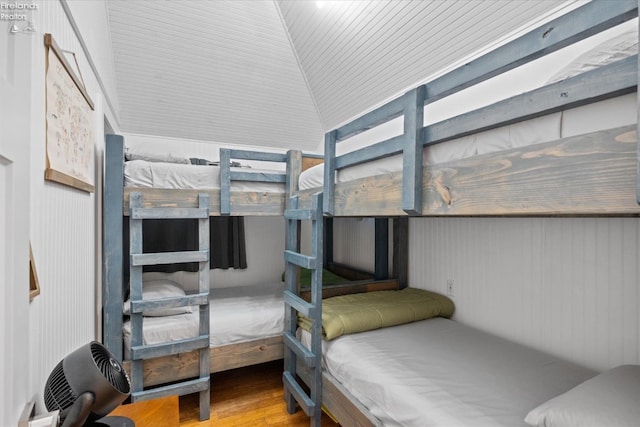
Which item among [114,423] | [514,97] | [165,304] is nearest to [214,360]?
[165,304]

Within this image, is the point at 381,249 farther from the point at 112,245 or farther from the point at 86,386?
→ the point at 86,386

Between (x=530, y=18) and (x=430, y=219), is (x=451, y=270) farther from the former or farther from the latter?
(x=530, y=18)

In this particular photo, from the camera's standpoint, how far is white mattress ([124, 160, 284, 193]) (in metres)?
2.08

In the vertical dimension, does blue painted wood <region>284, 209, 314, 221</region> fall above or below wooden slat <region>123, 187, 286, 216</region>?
below

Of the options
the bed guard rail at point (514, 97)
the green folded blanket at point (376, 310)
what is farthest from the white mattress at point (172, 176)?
the bed guard rail at point (514, 97)

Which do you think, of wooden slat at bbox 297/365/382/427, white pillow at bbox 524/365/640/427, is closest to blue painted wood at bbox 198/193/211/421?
wooden slat at bbox 297/365/382/427

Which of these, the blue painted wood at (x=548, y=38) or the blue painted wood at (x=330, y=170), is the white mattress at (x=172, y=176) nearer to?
the blue painted wood at (x=330, y=170)

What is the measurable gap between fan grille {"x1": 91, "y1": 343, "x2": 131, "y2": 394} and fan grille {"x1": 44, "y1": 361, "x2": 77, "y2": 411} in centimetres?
7

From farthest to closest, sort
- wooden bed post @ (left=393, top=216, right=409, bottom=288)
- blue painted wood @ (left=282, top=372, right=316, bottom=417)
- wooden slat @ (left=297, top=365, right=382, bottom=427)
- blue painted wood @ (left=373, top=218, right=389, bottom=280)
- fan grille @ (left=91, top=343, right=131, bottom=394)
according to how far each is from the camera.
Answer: blue painted wood @ (left=373, top=218, right=389, bottom=280), wooden bed post @ (left=393, top=216, right=409, bottom=288), blue painted wood @ (left=282, top=372, right=316, bottom=417), wooden slat @ (left=297, top=365, right=382, bottom=427), fan grille @ (left=91, top=343, right=131, bottom=394)

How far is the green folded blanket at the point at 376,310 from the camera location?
1.90m

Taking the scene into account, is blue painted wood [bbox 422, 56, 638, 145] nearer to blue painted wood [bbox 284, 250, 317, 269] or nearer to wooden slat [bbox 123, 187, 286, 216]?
blue painted wood [bbox 284, 250, 317, 269]

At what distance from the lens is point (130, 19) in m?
2.59

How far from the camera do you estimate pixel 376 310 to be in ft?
6.68

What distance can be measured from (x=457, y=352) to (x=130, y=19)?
3.36m
